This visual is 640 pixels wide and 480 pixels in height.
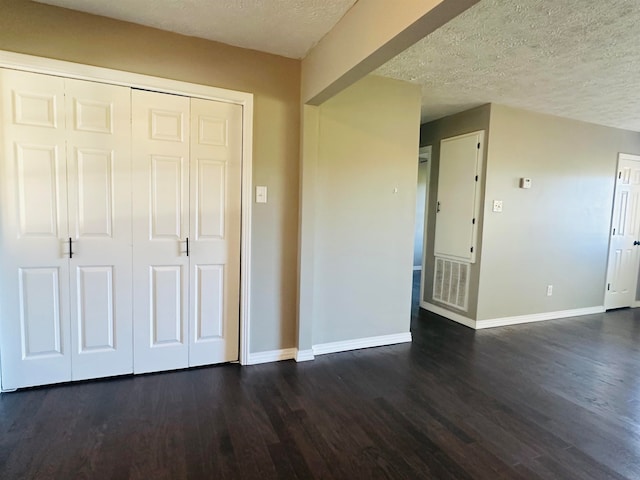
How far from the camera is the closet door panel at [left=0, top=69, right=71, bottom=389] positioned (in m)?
2.14

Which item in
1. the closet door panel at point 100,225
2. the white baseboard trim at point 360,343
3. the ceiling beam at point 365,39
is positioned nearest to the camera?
the ceiling beam at point 365,39

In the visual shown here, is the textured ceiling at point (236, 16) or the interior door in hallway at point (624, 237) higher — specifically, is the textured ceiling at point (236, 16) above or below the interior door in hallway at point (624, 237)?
above

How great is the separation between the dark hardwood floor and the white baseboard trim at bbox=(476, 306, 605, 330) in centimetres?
85

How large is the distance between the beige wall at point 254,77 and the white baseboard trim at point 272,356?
1.9 inches

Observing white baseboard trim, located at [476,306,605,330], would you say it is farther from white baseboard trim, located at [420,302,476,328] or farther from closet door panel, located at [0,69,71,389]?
closet door panel, located at [0,69,71,389]

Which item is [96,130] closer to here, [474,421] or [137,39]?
[137,39]

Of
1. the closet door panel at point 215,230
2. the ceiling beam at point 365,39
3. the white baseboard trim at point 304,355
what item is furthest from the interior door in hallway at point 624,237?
the closet door panel at point 215,230

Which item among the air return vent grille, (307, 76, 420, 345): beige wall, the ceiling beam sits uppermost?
the ceiling beam

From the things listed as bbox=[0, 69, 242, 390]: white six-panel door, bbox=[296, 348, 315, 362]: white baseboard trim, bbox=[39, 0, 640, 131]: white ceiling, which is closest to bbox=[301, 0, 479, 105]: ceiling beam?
bbox=[39, 0, 640, 131]: white ceiling

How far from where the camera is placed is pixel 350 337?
10.3 feet

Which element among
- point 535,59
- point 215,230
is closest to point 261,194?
point 215,230

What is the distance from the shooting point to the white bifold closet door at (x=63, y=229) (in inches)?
85.4

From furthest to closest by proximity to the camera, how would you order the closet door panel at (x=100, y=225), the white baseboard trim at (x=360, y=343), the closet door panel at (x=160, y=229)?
the white baseboard trim at (x=360, y=343)
the closet door panel at (x=160, y=229)
the closet door panel at (x=100, y=225)

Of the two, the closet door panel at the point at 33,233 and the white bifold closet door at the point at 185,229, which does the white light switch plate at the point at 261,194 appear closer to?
the white bifold closet door at the point at 185,229
